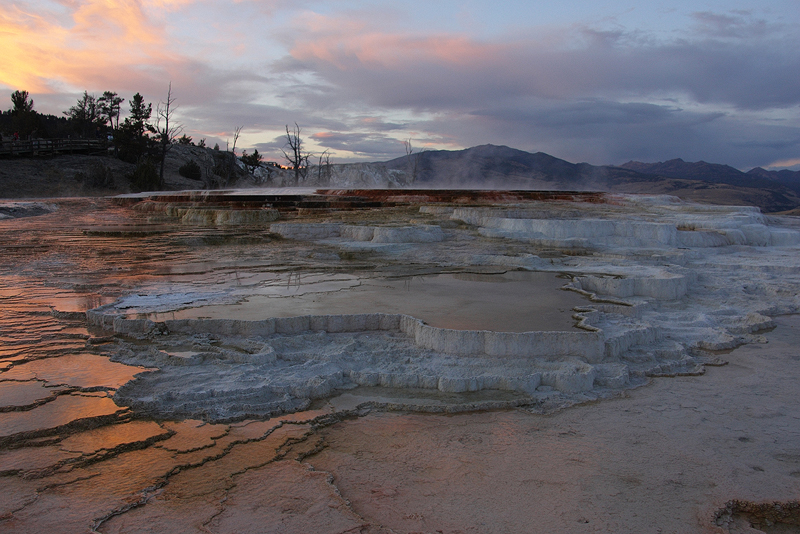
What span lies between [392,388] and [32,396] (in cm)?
207

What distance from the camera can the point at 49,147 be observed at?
78.8 ft

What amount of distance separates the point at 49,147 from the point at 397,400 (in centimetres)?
2670

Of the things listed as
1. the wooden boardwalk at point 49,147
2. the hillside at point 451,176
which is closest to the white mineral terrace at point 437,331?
the hillside at point 451,176

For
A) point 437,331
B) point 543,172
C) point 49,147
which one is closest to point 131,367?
point 437,331

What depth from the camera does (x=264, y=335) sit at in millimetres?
4086

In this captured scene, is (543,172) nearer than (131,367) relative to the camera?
No

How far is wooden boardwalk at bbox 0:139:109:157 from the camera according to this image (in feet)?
73.2

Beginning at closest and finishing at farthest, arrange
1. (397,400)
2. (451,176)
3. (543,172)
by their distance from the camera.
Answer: (397,400)
(451,176)
(543,172)

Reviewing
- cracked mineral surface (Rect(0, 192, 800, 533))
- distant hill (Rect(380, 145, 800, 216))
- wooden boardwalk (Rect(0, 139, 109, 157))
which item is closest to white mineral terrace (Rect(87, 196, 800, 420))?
cracked mineral surface (Rect(0, 192, 800, 533))

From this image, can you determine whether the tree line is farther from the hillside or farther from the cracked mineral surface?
the cracked mineral surface

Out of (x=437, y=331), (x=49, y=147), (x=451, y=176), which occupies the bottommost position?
(x=437, y=331)

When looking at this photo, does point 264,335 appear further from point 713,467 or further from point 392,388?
point 713,467

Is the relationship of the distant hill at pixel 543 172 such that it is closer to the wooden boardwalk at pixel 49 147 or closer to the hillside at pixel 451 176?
the hillside at pixel 451 176

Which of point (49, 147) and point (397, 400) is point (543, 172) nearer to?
point (49, 147)
